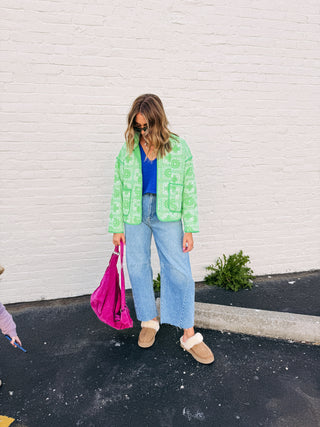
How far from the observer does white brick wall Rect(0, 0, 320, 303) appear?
2844mm

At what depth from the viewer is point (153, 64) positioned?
2986 millimetres

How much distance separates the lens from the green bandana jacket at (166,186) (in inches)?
87.5

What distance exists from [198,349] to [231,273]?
1.32 meters

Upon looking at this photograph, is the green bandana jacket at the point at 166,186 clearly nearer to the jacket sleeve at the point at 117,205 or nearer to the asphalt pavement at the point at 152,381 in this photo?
the jacket sleeve at the point at 117,205

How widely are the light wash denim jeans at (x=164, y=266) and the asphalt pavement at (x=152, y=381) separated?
36 cm

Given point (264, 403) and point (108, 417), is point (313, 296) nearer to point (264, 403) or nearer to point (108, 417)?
point (264, 403)

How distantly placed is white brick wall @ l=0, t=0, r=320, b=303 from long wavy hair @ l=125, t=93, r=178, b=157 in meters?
0.96

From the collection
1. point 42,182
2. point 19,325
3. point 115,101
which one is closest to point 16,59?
point 115,101

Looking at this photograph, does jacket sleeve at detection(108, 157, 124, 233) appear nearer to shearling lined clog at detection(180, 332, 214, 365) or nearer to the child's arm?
the child's arm

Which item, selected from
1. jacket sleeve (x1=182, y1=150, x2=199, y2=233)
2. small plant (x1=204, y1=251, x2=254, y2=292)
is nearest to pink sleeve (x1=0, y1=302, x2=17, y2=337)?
jacket sleeve (x1=182, y1=150, x2=199, y2=233)

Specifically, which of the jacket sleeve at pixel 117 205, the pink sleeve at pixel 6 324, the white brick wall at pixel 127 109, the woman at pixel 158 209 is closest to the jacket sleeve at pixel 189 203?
the woman at pixel 158 209

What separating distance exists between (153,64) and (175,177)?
1.42m

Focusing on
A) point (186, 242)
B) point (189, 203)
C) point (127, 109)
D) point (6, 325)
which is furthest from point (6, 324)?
point (127, 109)

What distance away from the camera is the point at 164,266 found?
2.51 metres
